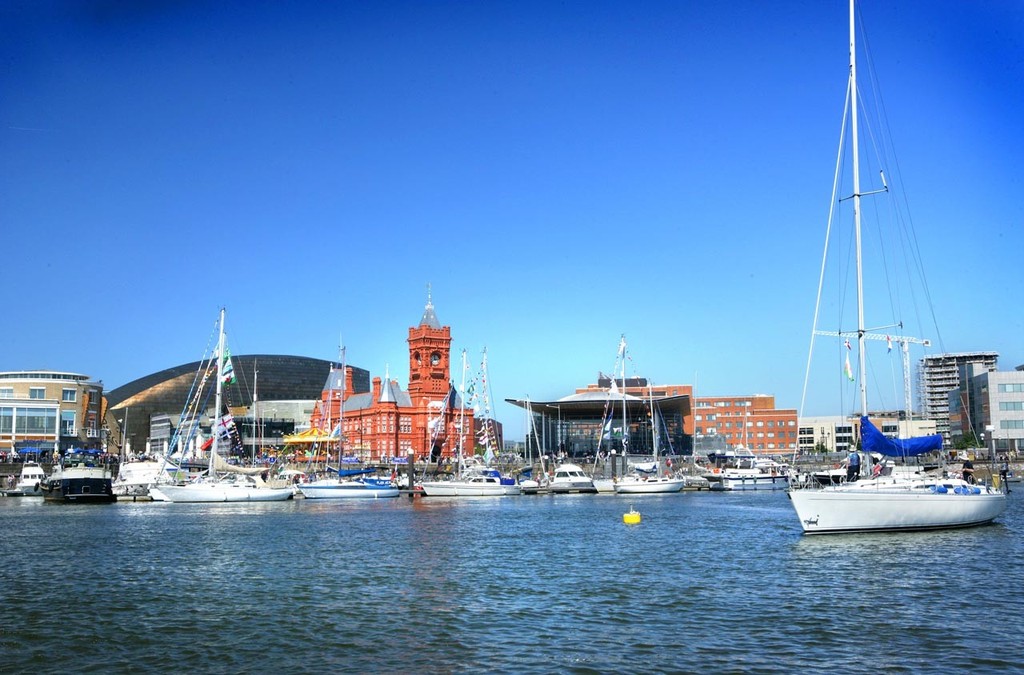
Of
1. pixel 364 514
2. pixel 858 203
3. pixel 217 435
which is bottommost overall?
pixel 364 514

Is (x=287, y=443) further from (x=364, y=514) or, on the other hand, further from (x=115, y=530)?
(x=115, y=530)

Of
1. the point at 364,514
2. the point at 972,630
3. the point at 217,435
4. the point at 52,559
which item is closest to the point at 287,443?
the point at 217,435

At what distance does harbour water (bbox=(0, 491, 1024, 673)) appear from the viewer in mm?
20969

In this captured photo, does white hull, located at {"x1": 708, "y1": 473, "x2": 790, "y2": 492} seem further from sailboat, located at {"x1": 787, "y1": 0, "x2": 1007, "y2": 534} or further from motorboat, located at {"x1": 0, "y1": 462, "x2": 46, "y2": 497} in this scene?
motorboat, located at {"x1": 0, "y1": 462, "x2": 46, "y2": 497}

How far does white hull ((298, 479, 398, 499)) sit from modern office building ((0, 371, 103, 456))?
61.3 m

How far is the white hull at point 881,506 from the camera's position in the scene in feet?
133

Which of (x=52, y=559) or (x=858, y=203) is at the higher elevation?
(x=858, y=203)

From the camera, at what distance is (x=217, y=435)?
270ft

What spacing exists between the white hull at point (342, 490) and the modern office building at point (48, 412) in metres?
61.3

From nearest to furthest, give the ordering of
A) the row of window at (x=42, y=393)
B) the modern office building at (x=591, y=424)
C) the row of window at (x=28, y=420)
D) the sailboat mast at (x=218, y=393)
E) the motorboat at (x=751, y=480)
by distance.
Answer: the sailboat mast at (x=218, y=393), the motorboat at (x=751, y=480), the row of window at (x=28, y=420), the row of window at (x=42, y=393), the modern office building at (x=591, y=424)

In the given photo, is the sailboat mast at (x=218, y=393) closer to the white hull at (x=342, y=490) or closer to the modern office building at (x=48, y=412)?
the white hull at (x=342, y=490)

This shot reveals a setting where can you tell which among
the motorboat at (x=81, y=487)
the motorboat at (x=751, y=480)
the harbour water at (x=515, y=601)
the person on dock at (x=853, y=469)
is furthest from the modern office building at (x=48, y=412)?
the person on dock at (x=853, y=469)

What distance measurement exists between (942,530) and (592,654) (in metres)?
28.4

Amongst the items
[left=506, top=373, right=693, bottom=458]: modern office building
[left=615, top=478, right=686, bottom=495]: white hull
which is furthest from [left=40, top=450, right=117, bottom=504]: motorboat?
[left=506, top=373, right=693, bottom=458]: modern office building
